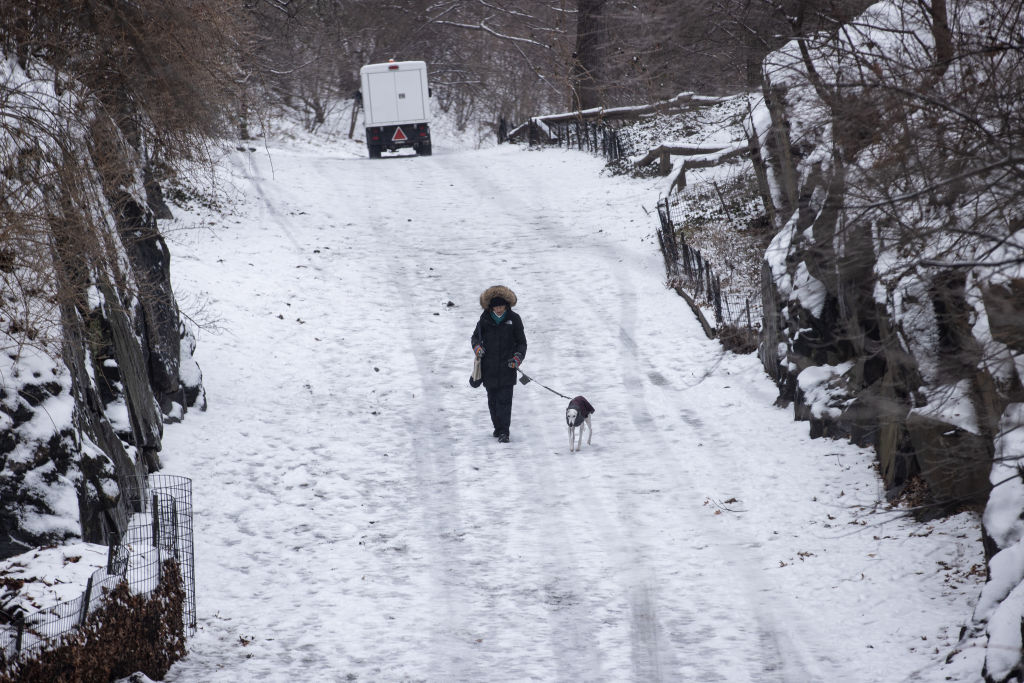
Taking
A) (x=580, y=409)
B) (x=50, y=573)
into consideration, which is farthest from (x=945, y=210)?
(x=50, y=573)

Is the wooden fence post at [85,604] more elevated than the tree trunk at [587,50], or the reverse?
the tree trunk at [587,50]

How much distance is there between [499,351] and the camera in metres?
11.3

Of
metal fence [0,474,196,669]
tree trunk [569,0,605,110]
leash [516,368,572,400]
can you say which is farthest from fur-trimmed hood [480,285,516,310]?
tree trunk [569,0,605,110]

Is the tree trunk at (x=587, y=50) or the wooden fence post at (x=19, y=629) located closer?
the wooden fence post at (x=19, y=629)

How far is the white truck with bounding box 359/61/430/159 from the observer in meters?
31.3

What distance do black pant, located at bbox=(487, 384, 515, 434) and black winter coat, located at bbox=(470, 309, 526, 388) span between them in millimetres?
79

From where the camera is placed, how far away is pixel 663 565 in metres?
8.20

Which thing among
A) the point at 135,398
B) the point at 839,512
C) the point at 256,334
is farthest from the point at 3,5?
the point at 839,512

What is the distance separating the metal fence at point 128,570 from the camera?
5.58 metres

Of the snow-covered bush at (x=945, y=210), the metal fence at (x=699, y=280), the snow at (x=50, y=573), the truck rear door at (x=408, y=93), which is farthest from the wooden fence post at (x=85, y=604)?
the truck rear door at (x=408, y=93)

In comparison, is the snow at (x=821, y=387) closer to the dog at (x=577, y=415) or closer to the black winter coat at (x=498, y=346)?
the dog at (x=577, y=415)

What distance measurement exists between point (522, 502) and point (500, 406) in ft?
6.27

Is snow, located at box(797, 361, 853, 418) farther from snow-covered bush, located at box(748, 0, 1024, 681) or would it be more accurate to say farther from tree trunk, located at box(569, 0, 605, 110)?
tree trunk, located at box(569, 0, 605, 110)

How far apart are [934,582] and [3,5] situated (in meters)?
9.17
